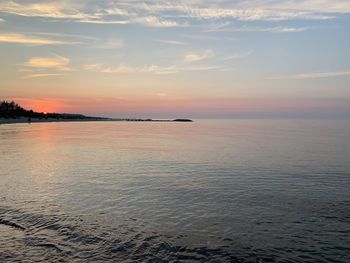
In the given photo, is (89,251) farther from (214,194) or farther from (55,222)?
(214,194)

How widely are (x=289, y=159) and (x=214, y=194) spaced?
87.9 feet

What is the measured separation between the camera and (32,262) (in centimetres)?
1393

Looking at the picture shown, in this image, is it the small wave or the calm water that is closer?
the small wave

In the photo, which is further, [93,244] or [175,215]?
[175,215]

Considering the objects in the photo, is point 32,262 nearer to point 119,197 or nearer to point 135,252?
point 135,252

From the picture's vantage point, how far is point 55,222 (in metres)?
19.5

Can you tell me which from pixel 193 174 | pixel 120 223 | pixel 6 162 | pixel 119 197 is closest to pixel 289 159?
pixel 193 174

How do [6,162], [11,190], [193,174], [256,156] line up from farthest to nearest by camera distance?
[256,156] → [6,162] → [193,174] → [11,190]

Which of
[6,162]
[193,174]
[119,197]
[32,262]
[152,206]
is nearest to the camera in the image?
[32,262]

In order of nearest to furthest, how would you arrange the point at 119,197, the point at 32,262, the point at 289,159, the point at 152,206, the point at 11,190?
Result: 1. the point at 32,262
2. the point at 152,206
3. the point at 119,197
4. the point at 11,190
5. the point at 289,159

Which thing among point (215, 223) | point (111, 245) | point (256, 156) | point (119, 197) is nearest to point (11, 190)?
point (119, 197)

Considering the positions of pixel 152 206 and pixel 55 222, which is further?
pixel 152 206

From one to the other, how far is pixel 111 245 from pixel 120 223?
330cm

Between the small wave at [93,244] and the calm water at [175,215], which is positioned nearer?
the small wave at [93,244]
